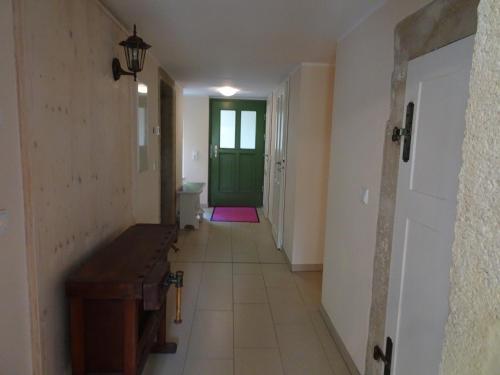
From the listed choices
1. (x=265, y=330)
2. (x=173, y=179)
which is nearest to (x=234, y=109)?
(x=173, y=179)

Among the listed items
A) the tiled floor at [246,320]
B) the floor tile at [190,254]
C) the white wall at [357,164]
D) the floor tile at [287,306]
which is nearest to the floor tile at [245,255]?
the tiled floor at [246,320]

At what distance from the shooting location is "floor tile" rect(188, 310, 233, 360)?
223 cm

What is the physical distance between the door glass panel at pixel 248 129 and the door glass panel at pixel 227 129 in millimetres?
166

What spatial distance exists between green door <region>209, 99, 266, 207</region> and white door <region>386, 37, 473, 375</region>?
17.3 ft

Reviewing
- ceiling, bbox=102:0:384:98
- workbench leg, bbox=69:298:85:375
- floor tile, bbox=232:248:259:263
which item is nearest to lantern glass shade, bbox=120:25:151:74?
ceiling, bbox=102:0:384:98

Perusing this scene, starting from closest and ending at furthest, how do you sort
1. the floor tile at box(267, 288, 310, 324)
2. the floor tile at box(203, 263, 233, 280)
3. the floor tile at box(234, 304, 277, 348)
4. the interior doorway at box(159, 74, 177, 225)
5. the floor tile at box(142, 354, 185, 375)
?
1. the floor tile at box(142, 354, 185, 375)
2. the floor tile at box(234, 304, 277, 348)
3. the floor tile at box(267, 288, 310, 324)
4. the floor tile at box(203, 263, 233, 280)
5. the interior doorway at box(159, 74, 177, 225)

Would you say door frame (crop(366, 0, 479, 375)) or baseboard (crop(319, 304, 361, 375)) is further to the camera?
baseboard (crop(319, 304, 361, 375))

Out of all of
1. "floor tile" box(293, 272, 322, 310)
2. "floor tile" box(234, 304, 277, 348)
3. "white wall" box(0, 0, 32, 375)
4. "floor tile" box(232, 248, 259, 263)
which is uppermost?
"white wall" box(0, 0, 32, 375)

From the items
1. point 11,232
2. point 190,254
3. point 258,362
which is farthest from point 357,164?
point 190,254

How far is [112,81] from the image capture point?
7.28 ft

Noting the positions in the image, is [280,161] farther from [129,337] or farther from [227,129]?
[129,337]

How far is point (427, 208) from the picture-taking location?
1.35 metres

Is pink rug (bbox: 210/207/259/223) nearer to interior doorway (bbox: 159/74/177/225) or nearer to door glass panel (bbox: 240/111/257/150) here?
door glass panel (bbox: 240/111/257/150)

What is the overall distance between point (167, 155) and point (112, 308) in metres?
3.11
